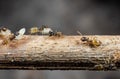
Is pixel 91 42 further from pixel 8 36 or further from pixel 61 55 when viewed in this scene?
pixel 8 36

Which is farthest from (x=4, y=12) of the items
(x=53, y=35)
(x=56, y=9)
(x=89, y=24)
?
(x=53, y=35)

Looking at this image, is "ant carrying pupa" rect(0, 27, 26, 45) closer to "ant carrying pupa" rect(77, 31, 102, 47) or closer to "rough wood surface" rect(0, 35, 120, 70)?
"rough wood surface" rect(0, 35, 120, 70)

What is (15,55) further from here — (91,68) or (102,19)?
(102,19)

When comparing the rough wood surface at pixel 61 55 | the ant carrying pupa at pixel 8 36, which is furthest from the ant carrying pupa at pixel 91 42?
the ant carrying pupa at pixel 8 36

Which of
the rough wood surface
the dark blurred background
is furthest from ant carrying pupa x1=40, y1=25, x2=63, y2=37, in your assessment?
the dark blurred background

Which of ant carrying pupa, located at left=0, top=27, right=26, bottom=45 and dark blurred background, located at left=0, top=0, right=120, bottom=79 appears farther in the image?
dark blurred background, located at left=0, top=0, right=120, bottom=79
